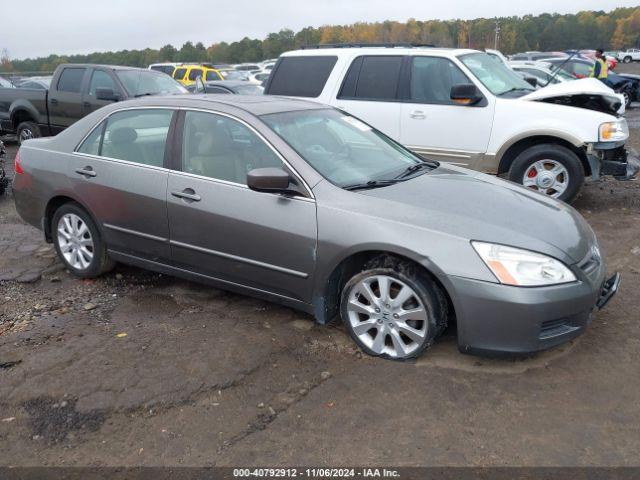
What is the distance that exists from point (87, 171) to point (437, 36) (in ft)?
218

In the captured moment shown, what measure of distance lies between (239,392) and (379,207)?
1347mm

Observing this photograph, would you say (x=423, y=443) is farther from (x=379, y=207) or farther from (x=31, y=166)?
(x=31, y=166)

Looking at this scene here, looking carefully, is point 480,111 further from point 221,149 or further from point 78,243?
point 78,243

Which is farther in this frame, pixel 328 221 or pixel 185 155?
pixel 185 155

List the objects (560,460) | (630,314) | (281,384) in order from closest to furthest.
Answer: (560,460) → (281,384) → (630,314)

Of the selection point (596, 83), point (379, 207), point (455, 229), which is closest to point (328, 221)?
point (379, 207)

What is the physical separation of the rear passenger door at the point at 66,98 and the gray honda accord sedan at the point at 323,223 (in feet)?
21.0

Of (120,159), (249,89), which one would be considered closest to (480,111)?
(120,159)

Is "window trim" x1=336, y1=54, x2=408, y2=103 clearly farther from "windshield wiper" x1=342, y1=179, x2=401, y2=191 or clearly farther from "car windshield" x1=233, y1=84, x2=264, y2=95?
"car windshield" x1=233, y1=84, x2=264, y2=95

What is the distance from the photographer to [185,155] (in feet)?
13.9

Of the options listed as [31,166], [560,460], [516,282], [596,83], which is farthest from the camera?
[596,83]

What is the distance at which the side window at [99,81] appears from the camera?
10469 millimetres

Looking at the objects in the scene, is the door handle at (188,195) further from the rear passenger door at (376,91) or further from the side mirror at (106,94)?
the side mirror at (106,94)

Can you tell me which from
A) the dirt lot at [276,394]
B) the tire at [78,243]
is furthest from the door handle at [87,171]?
the dirt lot at [276,394]
